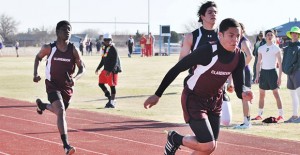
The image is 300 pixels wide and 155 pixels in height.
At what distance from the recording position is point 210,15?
8773 millimetres

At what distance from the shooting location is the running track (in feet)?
34.0

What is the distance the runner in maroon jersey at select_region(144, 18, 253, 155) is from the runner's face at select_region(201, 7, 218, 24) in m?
1.57

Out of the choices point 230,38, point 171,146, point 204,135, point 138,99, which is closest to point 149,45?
point 138,99

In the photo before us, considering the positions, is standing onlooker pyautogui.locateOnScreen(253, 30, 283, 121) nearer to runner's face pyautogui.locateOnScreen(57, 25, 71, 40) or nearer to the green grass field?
the green grass field

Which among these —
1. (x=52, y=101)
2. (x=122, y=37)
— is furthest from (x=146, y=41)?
(x=122, y=37)

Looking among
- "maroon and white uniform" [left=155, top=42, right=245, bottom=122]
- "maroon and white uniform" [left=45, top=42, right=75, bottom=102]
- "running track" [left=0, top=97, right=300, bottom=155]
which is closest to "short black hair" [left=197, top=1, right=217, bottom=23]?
"maroon and white uniform" [left=155, top=42, right=245, bottom=122]

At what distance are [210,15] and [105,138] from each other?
3.82 metres

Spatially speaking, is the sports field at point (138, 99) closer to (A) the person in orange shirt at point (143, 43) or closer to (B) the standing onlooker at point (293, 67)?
(B) the standing onlooker at point (293, 67)

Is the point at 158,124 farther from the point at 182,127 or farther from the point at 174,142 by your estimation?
the point at 174,142

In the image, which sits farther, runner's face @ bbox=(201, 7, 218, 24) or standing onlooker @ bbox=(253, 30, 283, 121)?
standing onlooker @ bbox=(253, 30, 283, 121)

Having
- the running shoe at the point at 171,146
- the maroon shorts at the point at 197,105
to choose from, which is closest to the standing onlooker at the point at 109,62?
the running shoe at the point at 171,146

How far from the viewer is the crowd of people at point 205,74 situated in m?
7.06

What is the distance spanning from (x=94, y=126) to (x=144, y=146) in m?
2.80

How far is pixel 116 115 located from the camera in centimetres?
1547
